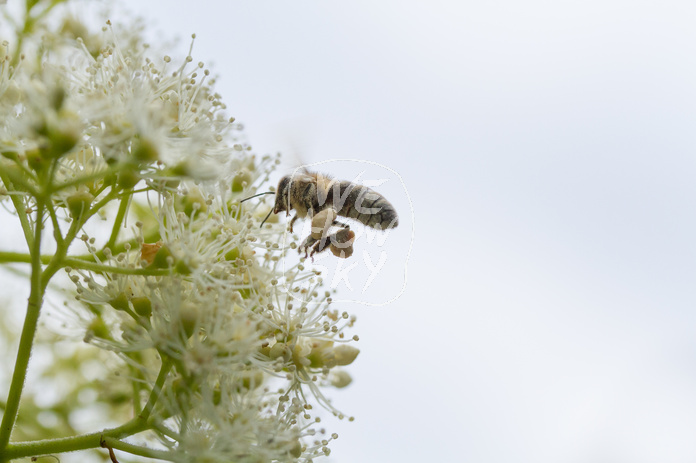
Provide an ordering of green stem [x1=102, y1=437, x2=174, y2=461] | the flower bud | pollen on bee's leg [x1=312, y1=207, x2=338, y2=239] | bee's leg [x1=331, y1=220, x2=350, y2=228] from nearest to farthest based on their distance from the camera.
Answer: green stem [x1=102, y1=437, x2=174, y2=461]
the flower bud
pollen on bee's leg [x1=312, y1=207, x2=338, y2=239]
bee's leg [x1=331, y1=220, x2=350, y2=228]

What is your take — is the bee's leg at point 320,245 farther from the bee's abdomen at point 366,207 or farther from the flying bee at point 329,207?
the bee's abdomen at point 366,207

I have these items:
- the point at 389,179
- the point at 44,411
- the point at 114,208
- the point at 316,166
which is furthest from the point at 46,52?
the point at 44,411

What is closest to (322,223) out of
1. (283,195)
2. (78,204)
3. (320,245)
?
(320,245)

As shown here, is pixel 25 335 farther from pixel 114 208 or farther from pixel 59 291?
pixel 114 208

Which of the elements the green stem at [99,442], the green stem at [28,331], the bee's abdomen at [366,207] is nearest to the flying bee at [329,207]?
the bee's abdomen at [366,207]

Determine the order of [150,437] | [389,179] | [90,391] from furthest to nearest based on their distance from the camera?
[90,391] → [389,179] → [150,437]

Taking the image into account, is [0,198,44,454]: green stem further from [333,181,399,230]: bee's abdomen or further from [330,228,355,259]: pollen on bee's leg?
[333,181,399,230]: bee's abdomen

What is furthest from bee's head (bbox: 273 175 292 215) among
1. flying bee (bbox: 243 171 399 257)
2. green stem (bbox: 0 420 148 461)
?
green stem (bbox: 0 420 148 461)
